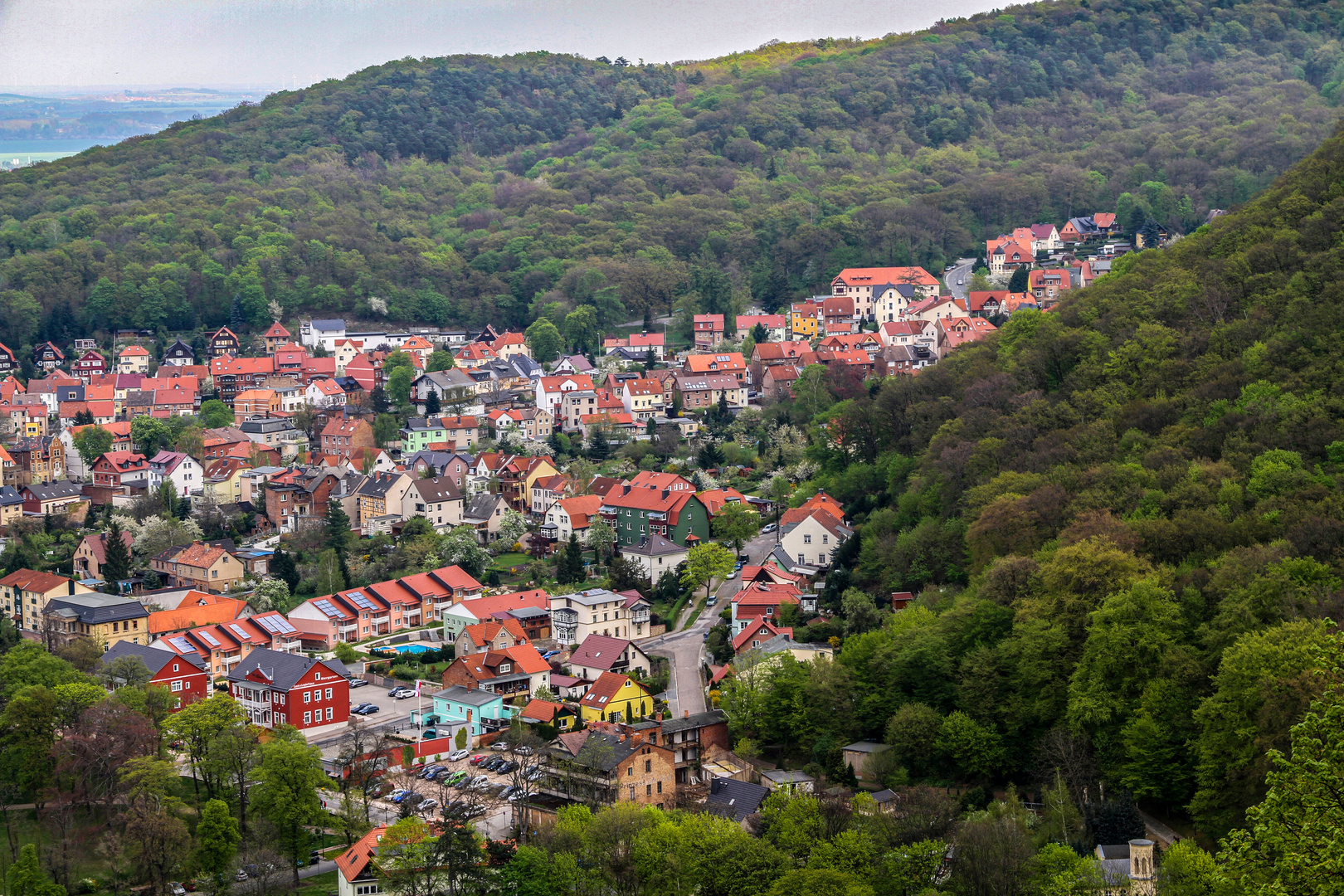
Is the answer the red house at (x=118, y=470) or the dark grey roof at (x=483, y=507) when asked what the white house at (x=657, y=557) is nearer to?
the dark grey roof at (x=483, y=507)

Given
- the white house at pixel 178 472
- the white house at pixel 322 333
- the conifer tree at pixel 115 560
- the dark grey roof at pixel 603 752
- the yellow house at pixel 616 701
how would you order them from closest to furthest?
the dark grey roof at pixel 603 752 → the yellow house at pixel 616 701 → the conifer tree at pixel 115 560 → the white house at pixel 178 472 → the white house at pixel 322 333

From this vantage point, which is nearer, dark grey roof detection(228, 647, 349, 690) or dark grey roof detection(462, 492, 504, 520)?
dark grey roof detection(228, 647, 349, 690)

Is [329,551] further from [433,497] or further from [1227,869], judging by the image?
[1227,869]

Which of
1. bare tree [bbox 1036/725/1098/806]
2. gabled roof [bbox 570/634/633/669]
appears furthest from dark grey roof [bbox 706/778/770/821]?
gabled roof [bbox 570/634/633/669]

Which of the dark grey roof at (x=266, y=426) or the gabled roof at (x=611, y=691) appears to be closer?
the gabled roof at (x=611, y=691)

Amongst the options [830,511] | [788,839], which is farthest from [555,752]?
[830,511]

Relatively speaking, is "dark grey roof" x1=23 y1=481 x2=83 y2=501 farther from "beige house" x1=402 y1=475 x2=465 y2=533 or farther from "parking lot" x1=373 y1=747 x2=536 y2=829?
"parking lot" x1=373 y1=747 x2=536 y2=829

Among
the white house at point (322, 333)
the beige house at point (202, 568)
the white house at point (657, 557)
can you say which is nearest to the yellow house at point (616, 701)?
the white house at point (657, 557)

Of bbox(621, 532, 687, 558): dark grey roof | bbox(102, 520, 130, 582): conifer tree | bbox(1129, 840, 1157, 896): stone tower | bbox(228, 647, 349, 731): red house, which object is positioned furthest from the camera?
→ bbox(102, 520, 130, 582): conifer tree
